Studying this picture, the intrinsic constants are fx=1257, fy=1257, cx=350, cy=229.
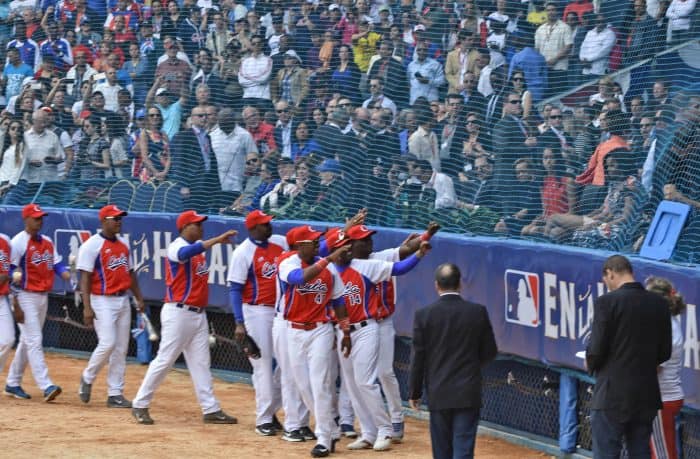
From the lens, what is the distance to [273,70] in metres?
14.0

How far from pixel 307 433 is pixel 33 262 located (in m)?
3.43

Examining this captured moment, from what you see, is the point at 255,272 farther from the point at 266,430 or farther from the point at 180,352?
the point at 266,430

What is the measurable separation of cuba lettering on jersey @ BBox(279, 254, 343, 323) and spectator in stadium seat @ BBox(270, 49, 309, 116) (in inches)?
156

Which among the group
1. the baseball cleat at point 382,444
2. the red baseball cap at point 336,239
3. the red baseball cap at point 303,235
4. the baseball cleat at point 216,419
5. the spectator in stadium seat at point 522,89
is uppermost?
the spectator in stadium seat at point 522,89

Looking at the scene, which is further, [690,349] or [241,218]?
[241,218]

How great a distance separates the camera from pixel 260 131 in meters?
13.8

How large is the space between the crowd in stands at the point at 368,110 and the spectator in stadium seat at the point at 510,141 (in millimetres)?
20

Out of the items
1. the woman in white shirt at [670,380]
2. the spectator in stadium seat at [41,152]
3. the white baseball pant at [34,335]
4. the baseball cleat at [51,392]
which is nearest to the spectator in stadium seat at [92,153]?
the spectator in stadium seat at [41,152]

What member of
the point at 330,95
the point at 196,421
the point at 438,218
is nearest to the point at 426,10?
the point at 330,95

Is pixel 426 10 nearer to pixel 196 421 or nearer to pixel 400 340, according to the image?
pixel 400 340

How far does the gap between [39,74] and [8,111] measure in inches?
27.5

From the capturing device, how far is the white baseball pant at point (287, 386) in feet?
33.6

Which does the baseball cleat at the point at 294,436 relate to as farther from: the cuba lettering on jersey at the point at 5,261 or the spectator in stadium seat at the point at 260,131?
the spectator in stadium seat at the point at 260,131

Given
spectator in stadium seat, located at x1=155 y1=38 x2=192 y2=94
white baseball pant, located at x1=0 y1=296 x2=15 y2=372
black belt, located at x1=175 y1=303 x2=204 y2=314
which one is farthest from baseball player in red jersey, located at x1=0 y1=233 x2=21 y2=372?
spectator in stadium seat, located at x1=155 y1=38 x2=192 y2=94
